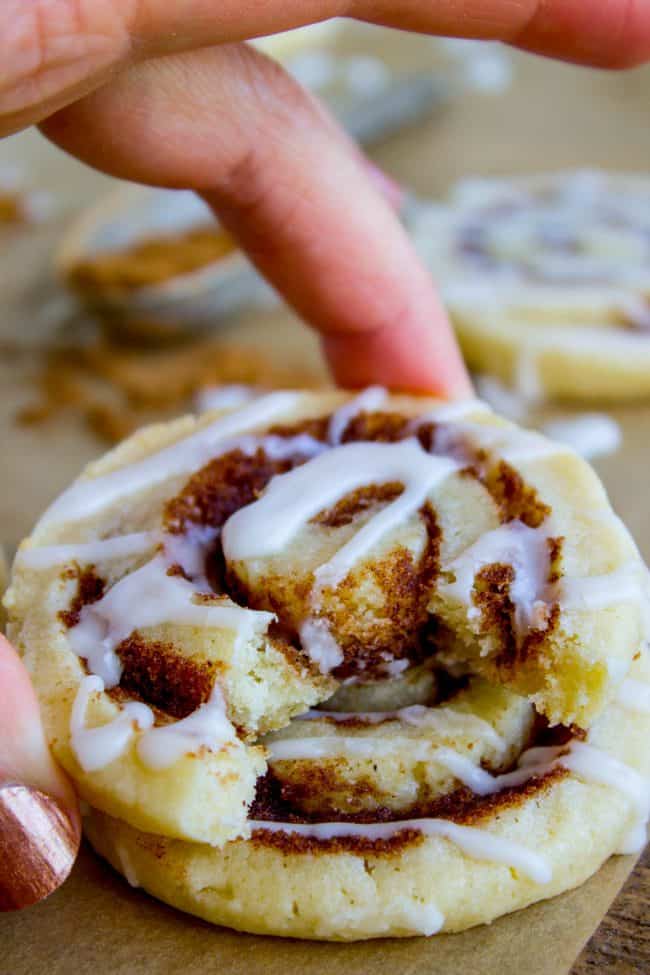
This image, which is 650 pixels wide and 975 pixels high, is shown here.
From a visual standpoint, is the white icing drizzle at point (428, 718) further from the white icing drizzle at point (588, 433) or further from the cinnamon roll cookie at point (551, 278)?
the cinnamon roll cookie at point (551, 278)

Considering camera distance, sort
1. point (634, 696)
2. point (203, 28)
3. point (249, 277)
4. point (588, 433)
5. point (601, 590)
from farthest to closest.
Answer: point (249, 277)
point (588, 433)
point (634, 696)
point (601, 590)
point (203, 28)

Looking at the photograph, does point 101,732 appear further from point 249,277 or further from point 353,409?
point 249,277

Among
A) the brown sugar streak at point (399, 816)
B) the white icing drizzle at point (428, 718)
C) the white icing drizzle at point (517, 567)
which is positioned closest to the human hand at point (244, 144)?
the brown sugar streak at point (399, 816)

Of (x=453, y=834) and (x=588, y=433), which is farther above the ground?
(x=453, y=834)

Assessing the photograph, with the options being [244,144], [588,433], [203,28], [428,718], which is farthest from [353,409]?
[588,433]

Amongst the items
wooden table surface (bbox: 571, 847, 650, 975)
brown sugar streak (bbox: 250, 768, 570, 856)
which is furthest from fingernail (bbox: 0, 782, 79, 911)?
wooden table surface (bbox: 571, 847, 650, 975)

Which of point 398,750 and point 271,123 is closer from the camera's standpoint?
point 398,750
